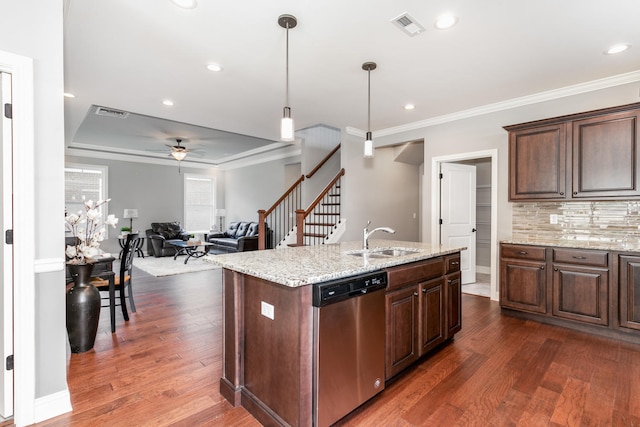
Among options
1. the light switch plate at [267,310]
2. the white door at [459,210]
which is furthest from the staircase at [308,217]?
the light switch plate at [267,310]

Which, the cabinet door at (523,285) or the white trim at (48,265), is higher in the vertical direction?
the white trim at (48,265)

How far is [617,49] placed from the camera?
115 inches

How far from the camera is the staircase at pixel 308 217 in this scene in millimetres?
5551

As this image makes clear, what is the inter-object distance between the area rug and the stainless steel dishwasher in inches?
180

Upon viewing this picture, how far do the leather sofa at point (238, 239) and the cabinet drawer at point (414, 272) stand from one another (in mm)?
5513

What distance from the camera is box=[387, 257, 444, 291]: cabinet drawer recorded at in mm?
2224

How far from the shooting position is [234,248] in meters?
7.98

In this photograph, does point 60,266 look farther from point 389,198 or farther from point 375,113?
point 389,198

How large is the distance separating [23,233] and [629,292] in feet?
16.1

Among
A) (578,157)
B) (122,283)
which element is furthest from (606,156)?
(122,283)

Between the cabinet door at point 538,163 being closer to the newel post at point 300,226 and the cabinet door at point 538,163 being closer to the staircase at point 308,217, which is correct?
the staircase at point 308,217

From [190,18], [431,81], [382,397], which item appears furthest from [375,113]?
[382,397]

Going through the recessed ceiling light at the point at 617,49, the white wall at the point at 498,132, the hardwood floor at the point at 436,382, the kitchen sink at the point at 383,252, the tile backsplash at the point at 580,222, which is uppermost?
the recessed ceiling light at the point at 617,49

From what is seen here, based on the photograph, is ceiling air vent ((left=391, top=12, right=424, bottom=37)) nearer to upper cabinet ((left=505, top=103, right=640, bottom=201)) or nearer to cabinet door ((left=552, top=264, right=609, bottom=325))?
upper cabinet ((left=505, top=103, right=640, bottom=201))
